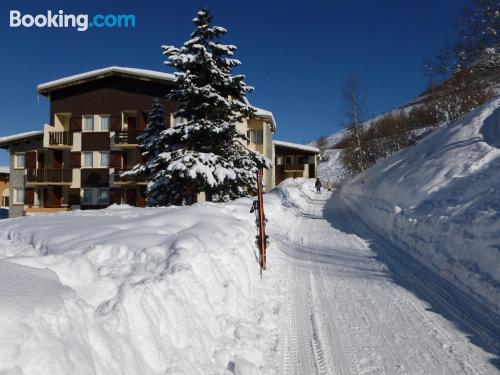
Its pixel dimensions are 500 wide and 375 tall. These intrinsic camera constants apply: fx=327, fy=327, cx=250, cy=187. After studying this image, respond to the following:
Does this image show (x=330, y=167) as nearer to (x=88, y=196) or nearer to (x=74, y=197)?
(x=88, y=196)

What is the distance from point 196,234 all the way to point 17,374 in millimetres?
4029

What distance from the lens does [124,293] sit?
10.9 feet

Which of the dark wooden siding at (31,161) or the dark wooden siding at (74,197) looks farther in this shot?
the dark wooden siding at (31,161)

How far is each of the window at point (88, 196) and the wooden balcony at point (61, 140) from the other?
161 inches

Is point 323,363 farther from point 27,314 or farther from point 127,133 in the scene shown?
point 127,133

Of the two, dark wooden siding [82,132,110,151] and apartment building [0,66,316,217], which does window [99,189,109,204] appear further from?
dark wooden siding [82,132,110,151]

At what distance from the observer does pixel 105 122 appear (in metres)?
28.3

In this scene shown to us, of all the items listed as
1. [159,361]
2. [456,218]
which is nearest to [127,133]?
[456,218]

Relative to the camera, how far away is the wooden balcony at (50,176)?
91.2 feet

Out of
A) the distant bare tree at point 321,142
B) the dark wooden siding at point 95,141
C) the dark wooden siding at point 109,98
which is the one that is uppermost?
the distant bare tree at point 321,142

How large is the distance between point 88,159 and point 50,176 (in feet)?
10.9

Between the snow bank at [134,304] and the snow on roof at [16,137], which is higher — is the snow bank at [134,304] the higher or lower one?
the lower one

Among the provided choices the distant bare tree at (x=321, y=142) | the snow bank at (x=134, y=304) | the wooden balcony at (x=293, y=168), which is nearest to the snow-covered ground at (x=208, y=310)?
the snow bank at (x=134, y=304)

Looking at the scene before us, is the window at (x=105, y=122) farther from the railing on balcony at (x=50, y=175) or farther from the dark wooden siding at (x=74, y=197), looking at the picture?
the dark wooden siding at (x=74, y=197)
